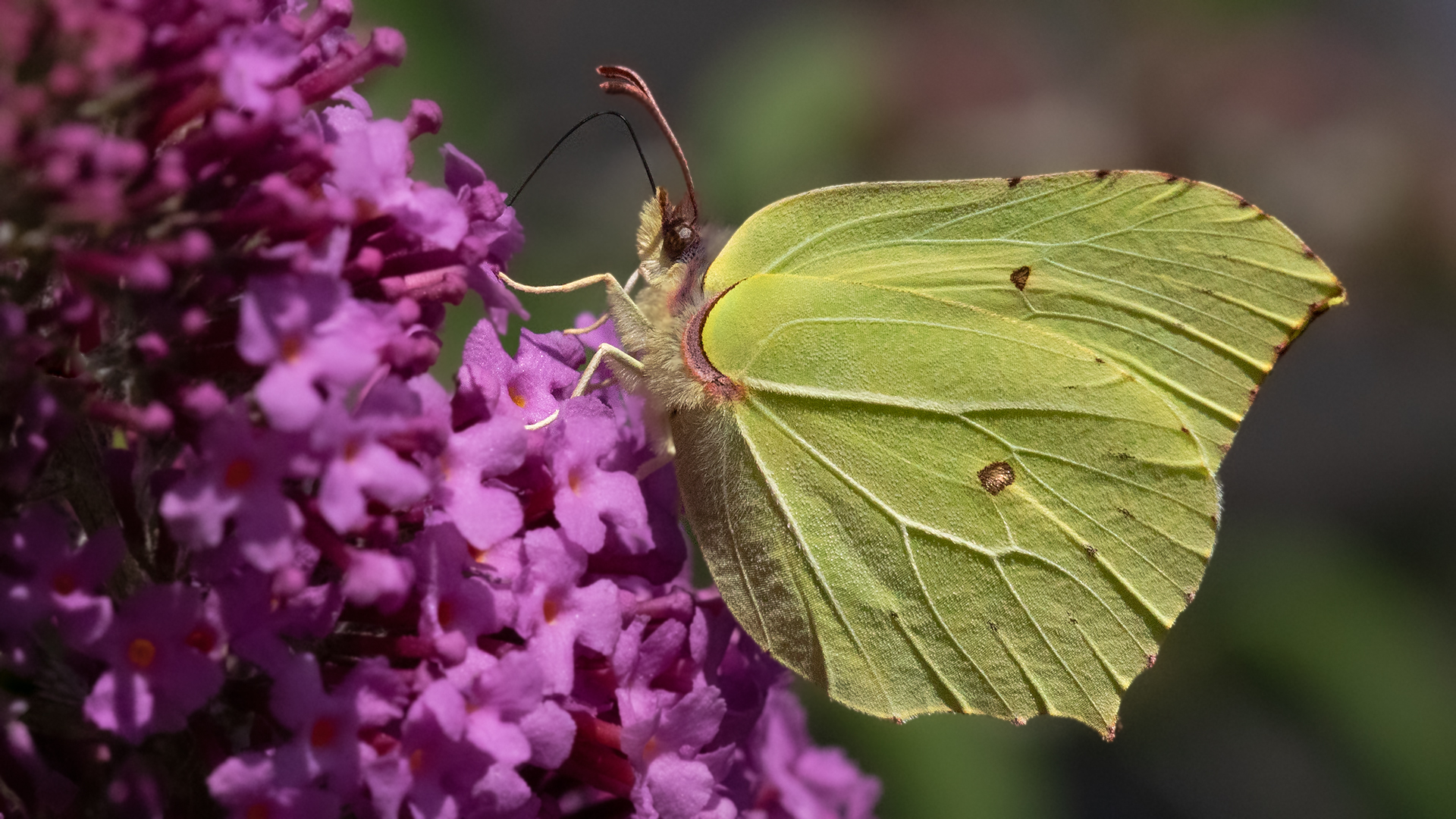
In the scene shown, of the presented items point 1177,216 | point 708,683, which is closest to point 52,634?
point 708,683

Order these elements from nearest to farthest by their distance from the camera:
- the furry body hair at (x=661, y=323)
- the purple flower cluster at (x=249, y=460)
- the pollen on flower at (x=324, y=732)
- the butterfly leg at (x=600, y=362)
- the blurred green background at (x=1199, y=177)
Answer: the purple flower cluster at (x=249, y=460) < the pollen on flower at (x=324, y=732) < the butterfly leg at (x=600, y=362) < the furry body hair at (x=661, y=323) < the blurred green background at (x=1199, y=177)

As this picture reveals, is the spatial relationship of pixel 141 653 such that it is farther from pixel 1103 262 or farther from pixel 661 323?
pixel 1103 262

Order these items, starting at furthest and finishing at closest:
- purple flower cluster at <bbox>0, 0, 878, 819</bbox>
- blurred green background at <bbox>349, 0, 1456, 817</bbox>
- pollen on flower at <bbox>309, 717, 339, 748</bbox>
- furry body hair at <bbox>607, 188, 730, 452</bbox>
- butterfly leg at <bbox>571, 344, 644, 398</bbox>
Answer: blurred green background at <bbox>349, 0, 1456, 817</bbox>
furry body hair at <bbox>607, 188, 730, 452</bbox>
butterfly leg at <bbox>571, 344, 644, 398</bbox>
pollen on flower at <bbox>309, 717, 339, 748</bbox>
purple flower cluster at <bbox>0, 0, 878, 819</bbox>

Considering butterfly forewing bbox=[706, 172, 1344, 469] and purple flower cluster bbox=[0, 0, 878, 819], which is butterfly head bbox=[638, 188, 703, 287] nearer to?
butterfly forewing bbox=[706, 172, 1344, 469]

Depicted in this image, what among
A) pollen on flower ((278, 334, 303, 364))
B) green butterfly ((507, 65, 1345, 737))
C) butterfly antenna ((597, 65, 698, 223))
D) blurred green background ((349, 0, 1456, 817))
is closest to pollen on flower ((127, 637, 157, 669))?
pollen on flower ((278, 334, 303, 364))

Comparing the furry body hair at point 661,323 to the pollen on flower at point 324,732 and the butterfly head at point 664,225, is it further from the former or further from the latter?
the pollen on flower at point 324,732

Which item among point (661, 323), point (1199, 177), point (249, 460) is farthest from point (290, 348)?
point (1199, 177)

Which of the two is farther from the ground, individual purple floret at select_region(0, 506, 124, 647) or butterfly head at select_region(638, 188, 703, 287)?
butterfly head at select_region(638, 188, 703, 287)

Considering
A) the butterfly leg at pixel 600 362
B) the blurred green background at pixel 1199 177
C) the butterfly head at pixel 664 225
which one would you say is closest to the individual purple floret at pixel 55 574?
the butterfly leg at pixel 600 362
